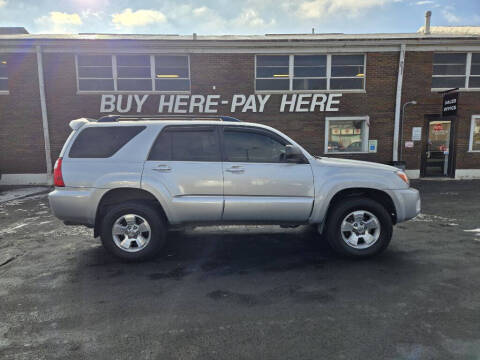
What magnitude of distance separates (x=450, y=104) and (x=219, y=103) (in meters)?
8.83

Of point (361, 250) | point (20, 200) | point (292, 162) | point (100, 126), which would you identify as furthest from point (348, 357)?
point (20, 200)

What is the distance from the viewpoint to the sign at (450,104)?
436 inches

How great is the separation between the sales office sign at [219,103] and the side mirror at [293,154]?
8192mm

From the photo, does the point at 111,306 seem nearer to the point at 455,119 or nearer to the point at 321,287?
the point at 321,287

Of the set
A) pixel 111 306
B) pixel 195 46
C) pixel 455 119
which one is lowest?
pixel 111 306

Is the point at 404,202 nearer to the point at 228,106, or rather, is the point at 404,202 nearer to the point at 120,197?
the point at 120,197

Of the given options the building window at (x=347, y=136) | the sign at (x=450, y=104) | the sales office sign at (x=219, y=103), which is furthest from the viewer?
the building window at (x=347, y=136)

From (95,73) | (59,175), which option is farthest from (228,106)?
(59,175)

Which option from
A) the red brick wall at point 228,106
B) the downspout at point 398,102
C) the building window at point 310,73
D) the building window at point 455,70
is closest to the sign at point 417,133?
the red brick wall at point 228,106

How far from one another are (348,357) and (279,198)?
223cm

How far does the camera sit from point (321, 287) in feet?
11.4

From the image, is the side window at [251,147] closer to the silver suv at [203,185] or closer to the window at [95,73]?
the silver suv at [203,185]

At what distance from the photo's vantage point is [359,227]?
171 inches

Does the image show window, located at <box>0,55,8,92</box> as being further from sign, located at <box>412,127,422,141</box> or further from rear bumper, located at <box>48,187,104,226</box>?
sign, located at <box>412,127,422,141</box>
